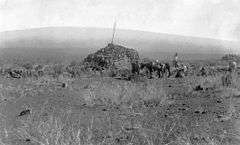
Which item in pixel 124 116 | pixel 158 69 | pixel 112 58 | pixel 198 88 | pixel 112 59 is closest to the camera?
pixel 124 116

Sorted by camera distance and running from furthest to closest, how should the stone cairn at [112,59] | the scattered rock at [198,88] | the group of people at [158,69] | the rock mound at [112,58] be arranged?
the rock mound at [112,58]
the stone cairn at [112,59]
the group of people at [158,69]
the scattered rock at [198,88]

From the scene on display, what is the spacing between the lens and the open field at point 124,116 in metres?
8.85

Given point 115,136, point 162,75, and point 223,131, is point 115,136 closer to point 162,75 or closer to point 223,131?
point 223,131

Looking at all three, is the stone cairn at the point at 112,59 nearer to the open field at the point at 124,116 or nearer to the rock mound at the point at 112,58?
the rock mound at the point at 112,58

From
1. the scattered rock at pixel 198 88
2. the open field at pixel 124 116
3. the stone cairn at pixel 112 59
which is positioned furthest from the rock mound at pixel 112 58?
the scattered rock at pixel 198 88

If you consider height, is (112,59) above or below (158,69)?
below

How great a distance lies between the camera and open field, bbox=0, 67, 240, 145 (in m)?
8.85

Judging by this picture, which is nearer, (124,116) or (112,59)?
(124,116)

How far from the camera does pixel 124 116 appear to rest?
10.9m

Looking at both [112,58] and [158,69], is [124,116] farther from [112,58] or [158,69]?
[112,58]

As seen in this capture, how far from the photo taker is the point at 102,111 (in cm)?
1171

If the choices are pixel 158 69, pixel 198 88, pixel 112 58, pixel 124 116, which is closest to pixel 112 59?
Result: pixel 112 58

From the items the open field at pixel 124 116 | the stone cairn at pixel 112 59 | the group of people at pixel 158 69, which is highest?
the open field at pixel 124 116

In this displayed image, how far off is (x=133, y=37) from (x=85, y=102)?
92325 mm
